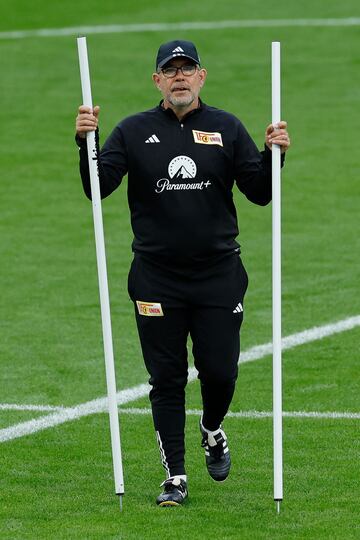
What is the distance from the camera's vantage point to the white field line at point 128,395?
1024 cm

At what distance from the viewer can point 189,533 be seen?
307 inches

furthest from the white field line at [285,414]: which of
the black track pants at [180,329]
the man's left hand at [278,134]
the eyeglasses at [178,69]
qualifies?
the eyeglasses at [178,69]

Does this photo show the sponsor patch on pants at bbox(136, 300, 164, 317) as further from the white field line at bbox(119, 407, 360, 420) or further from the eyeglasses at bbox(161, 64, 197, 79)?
the white field line at bbox(119, 407, 360, 420)

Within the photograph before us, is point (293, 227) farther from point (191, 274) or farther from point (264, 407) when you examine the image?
point (191, 274)

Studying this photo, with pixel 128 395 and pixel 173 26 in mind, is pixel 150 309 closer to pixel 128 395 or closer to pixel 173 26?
pixel 128 395

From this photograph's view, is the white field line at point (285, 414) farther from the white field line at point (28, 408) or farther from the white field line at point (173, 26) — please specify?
the white field line at point (173, 26)

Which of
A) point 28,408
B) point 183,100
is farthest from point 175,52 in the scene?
point 28,408

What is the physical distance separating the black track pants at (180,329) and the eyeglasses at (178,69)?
1025mm

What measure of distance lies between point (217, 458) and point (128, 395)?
2446 millimetres

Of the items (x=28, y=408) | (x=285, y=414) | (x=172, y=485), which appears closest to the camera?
(x=172, y=485)

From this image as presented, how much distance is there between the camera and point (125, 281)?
15031 millimetres

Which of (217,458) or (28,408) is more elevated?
(217,458)

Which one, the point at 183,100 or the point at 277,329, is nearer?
the point at 277,329

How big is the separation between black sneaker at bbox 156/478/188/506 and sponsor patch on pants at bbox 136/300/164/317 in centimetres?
91
